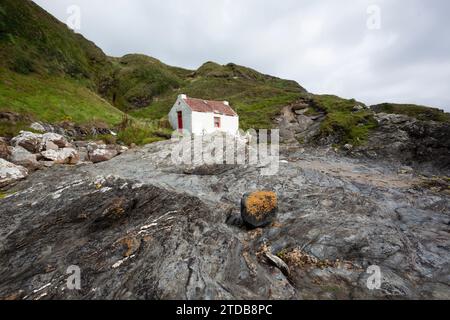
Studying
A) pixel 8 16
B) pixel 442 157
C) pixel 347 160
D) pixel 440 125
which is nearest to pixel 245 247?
pixel 347 160

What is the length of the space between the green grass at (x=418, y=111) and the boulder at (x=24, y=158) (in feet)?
195

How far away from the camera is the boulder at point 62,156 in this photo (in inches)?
896

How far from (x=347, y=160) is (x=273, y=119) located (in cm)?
2894

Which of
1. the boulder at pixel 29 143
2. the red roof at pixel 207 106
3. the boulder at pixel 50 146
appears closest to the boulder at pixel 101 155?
the boulder at pixel 50 146

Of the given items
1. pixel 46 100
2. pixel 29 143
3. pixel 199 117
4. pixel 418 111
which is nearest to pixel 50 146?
pixel 29 143

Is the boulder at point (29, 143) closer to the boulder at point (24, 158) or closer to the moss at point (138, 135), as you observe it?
the boulder at point (24, 158)

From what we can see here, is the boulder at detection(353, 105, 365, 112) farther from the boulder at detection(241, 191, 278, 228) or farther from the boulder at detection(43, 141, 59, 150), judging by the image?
the boulder at detection(43, 141, 59, 150)

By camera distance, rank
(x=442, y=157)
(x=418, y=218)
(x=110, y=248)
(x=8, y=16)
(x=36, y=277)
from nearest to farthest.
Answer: (x=36, y=277), (x=110, y=248), (x=418, y=218), (x=442, y=157), (x=8, y=16)

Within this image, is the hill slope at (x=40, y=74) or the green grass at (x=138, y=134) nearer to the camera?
the green grass at (x=138, y=134)

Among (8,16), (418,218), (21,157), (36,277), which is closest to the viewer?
(36,277)
